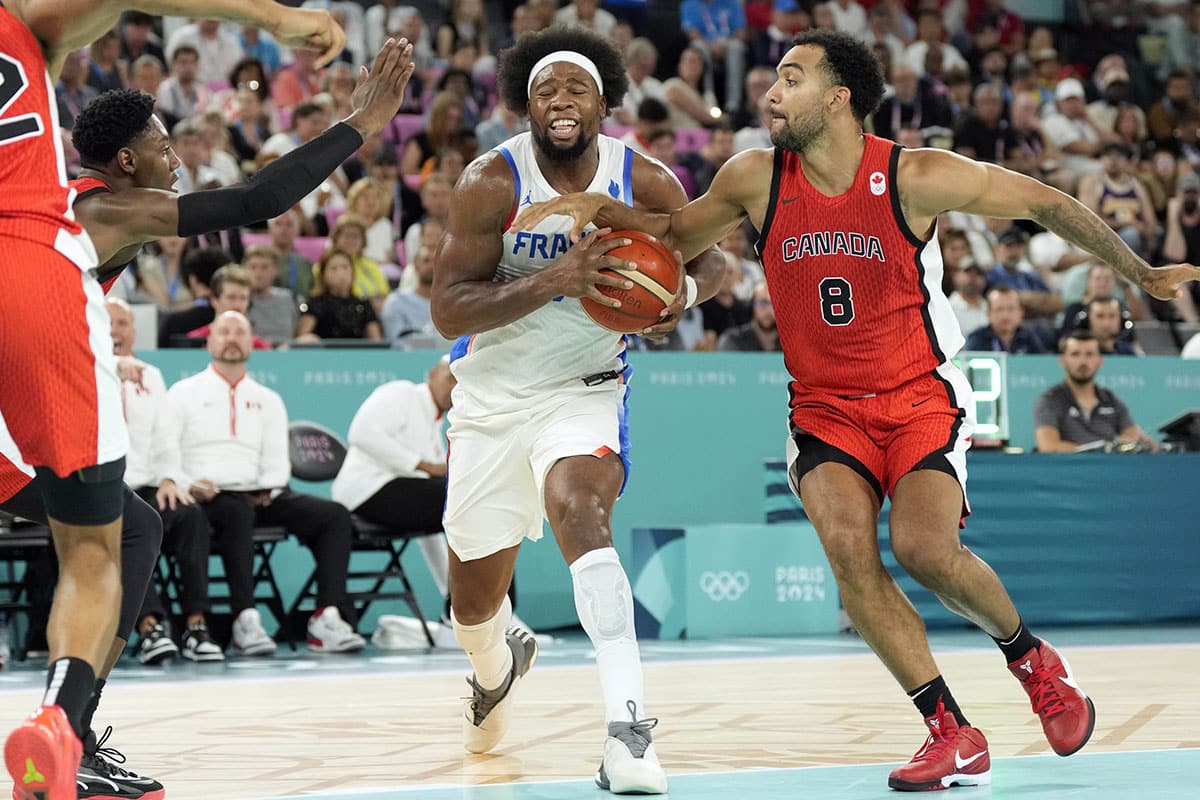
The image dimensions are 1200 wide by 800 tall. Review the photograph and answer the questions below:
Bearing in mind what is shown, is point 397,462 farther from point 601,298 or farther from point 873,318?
point 873,318

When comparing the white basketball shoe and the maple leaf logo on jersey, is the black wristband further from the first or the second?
the white basketball shoe

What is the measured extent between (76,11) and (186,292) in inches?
305

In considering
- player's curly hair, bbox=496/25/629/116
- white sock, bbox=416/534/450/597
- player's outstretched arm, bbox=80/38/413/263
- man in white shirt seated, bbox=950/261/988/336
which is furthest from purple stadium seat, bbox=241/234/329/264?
player's outstretched arm, bbox=80/38/413/263

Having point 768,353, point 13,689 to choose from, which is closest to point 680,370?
point 768,353

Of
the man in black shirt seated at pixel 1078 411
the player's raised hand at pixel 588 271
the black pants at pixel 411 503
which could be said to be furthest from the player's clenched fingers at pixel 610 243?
the man in black shirt seated at pixel 1078 411

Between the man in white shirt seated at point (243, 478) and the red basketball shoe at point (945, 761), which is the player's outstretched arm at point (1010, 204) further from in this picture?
the man in white shirt seated at point (243, 478)

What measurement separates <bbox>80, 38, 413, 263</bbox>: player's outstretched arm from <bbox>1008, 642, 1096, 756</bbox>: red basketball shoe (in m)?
2.44

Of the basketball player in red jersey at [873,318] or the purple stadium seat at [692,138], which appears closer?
the basketball player in red jersey at [873,318]

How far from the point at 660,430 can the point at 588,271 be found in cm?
603

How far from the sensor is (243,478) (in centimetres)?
945

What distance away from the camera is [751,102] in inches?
624

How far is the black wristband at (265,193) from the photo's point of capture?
3.98 meters

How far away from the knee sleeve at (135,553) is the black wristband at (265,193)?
2.67 ft

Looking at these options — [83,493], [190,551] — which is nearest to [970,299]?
[190,551]
